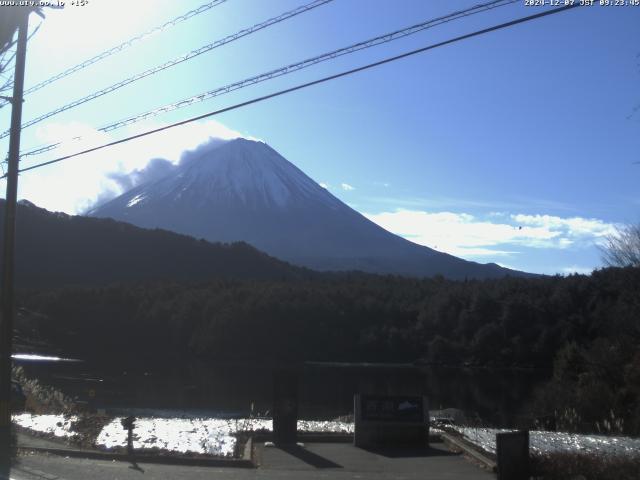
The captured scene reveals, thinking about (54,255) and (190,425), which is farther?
(54,255)

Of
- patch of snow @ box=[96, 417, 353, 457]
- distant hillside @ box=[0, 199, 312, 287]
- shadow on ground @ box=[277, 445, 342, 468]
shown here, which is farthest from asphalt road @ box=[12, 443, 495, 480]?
distant hillside @ box=[0, 199, 312, 287]

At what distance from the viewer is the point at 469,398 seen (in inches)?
1837

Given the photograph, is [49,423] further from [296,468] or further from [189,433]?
[296,468]

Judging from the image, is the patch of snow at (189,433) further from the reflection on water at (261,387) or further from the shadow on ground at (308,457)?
the reflection on water at (261,387)

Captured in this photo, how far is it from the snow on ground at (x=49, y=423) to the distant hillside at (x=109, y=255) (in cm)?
9016

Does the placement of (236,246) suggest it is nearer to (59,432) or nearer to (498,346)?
(498,346)

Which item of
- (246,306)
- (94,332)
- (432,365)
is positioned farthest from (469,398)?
(94,332)

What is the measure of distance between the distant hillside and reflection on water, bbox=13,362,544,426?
4213cm

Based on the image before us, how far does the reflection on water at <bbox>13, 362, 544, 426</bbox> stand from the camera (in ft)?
113

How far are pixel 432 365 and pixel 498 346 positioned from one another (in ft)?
23.3

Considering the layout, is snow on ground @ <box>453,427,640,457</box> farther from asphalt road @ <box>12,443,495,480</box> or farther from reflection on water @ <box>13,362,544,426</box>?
reflection on water @ <box>13,362,544,426</box>

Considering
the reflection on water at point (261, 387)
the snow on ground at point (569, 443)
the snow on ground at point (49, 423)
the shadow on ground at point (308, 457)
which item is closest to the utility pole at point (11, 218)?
the snow on ground at point (49, 423)

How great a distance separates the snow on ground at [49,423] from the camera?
50.1 ft

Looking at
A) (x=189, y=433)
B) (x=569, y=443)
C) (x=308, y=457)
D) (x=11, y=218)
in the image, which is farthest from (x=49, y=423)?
(x=569, y=443)
